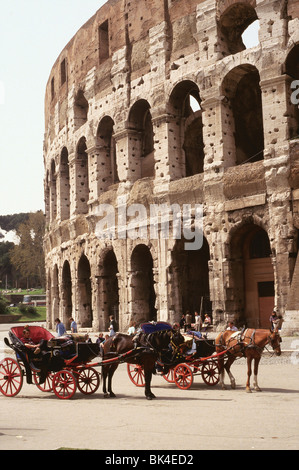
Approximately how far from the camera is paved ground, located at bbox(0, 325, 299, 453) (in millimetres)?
5234

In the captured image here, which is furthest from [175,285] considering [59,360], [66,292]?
[59,360]

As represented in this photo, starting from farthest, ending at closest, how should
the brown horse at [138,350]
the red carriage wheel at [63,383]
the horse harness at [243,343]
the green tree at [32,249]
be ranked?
the green tree at [32,249]
the horse harness at [243,343]
the brown horse at [138,350]
the red carriage wheel at [63,383]

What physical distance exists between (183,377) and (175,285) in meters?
10.1

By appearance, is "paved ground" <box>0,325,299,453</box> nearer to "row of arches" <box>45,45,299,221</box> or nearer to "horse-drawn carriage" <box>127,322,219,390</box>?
"horse-drawn carriage" <box>127,322,219,390</box>

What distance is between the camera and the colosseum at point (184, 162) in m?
16.8

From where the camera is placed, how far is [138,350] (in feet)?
Answer: 28.7

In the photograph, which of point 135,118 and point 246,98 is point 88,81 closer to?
point 135,118

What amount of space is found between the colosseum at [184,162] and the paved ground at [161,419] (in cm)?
600

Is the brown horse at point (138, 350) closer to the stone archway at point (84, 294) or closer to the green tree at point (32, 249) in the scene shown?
the stone archway at point (84, 294)

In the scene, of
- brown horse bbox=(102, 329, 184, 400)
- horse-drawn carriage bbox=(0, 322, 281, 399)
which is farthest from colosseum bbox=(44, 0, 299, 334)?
brown horse bbox=(102, 329, 184, 400)

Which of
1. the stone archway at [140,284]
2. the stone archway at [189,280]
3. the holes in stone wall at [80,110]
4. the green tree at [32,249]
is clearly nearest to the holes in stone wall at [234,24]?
the stone archway at [189,280]

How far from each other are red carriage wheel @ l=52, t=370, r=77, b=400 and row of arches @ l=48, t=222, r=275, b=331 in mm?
9007

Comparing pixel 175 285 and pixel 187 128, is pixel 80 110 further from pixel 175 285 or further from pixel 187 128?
pixel 175 285
